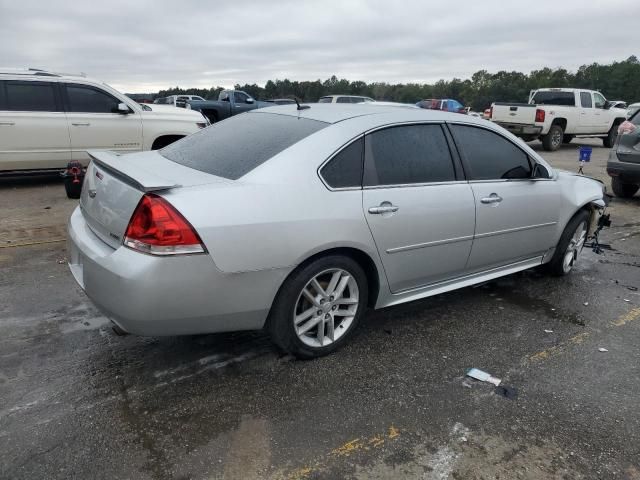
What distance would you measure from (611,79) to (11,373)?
3608 inches

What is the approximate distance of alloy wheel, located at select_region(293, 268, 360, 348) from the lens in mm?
3031

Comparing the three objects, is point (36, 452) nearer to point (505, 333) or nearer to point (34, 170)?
point (505, 333)

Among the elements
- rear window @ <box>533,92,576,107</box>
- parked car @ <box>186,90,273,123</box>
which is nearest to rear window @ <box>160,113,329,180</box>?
parked car @ <box>186,90,273,123</box>

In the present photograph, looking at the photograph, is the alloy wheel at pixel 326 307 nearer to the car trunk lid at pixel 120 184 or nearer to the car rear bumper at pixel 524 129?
the car trunk lid at pixel 120 184

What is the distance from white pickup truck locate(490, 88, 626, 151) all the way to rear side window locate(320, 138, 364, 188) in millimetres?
14492

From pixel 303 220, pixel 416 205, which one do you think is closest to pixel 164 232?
pixel 303 220

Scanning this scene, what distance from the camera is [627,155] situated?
26.5 feet

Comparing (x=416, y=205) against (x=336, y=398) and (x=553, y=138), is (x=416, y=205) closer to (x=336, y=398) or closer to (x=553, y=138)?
(x=336, y=398)

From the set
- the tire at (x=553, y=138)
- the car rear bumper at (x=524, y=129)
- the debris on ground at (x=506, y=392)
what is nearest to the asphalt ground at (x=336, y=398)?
the debris on ground at (x=506, y=392)

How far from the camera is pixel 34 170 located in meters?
8.25

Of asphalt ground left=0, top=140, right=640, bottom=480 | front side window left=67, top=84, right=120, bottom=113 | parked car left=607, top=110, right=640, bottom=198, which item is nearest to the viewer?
asphalt ground left=0, top=140, right=640, bottom=480

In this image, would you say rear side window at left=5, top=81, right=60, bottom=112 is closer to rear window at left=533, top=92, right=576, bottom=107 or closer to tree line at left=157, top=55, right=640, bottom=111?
rear window at left=533, top=92, right=576, bottom=107

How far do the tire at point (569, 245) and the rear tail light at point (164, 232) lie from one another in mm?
3443

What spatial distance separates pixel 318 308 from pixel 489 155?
1.92 metres
